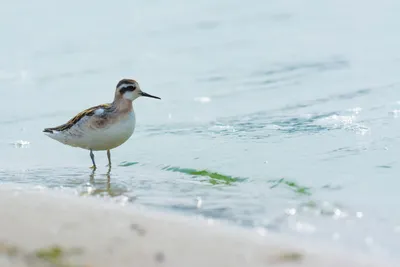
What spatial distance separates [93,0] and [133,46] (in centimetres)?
522

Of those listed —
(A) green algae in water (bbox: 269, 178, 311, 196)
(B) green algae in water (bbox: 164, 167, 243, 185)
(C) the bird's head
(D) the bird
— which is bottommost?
(A) green algae in water (bbox: 269, 178, 311, 196)

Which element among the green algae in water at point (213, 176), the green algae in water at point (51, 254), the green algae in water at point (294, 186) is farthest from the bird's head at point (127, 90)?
the green algae in water at point (51, 254)

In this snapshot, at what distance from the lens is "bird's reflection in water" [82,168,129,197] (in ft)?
30.9

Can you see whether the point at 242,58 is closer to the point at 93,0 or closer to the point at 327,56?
the point at 327,56

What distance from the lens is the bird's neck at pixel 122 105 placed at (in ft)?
36.3

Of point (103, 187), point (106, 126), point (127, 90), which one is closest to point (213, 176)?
point (103, 187)

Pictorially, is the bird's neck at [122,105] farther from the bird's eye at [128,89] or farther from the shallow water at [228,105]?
the shallow water at [228,105]

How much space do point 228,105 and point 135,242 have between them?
26.4 ft

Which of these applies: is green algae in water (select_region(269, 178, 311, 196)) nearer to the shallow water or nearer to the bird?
the shallow water

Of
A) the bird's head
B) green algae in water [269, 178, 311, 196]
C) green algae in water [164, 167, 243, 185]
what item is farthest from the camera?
the bird's head

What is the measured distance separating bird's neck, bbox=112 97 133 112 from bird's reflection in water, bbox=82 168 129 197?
2.97 ft

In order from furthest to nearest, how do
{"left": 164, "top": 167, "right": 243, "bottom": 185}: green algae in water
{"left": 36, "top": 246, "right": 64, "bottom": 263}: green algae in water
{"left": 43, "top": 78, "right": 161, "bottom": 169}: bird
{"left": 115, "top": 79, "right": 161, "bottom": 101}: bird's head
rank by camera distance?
{"left": 115, "top": 79, "right": 161, "bottom": 101}: bird's head, {"left": 43, "top": 78, "right": 161, "bottom": 169}: bird, {"left": 164, "top": 167, "right": 243, "bottom": 185}: green algae in water, {"left": 36, "top": 246, "right": 64, "bottom": 263}: green algae in water

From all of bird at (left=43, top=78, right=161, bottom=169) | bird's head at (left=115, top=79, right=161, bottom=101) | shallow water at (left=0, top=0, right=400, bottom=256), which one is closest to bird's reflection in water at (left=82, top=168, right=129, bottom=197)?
shallow water at (left=0, top=0, right=400, bottom=256)

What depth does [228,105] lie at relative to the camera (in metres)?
14.8
